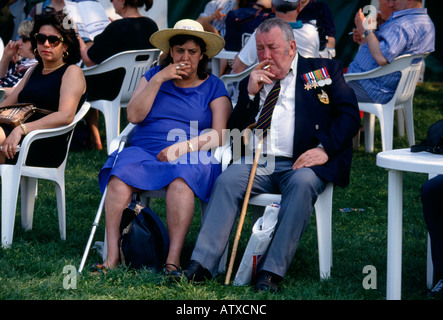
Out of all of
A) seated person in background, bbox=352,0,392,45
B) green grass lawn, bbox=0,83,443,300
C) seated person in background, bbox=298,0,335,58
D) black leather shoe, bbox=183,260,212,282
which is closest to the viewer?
green grass lawn, bbox=0,83,443,300

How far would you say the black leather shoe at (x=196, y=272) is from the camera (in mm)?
3789

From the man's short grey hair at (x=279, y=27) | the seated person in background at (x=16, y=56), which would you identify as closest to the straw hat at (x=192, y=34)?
the man's short grey hair at (x=279, y=27)

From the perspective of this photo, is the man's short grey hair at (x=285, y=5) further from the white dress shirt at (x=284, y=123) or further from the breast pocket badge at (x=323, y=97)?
the breast pocket badge at (x=323, y=97)

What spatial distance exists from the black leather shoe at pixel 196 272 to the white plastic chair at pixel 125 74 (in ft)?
9.85

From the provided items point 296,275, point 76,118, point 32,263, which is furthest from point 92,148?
point 296,275

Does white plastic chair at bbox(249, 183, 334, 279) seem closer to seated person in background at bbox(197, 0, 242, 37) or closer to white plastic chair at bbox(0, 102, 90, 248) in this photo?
white plastic chair at bbox(0, 102, 90, 248)

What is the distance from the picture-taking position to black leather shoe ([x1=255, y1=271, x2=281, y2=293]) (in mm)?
3693

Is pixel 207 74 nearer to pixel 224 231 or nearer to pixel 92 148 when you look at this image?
pixel 224 231

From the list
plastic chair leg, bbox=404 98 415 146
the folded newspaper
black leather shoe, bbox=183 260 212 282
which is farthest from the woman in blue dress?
plastic chair leg, bbox=404 98 415 146

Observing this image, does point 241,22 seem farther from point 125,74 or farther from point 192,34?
point 192,34

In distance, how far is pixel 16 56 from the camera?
6410 millimetres

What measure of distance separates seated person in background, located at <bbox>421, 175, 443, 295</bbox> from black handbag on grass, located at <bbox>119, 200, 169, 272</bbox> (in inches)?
55.4

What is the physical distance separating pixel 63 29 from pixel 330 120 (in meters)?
1.88

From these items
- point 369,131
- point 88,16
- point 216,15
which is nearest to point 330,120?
point 369,131
